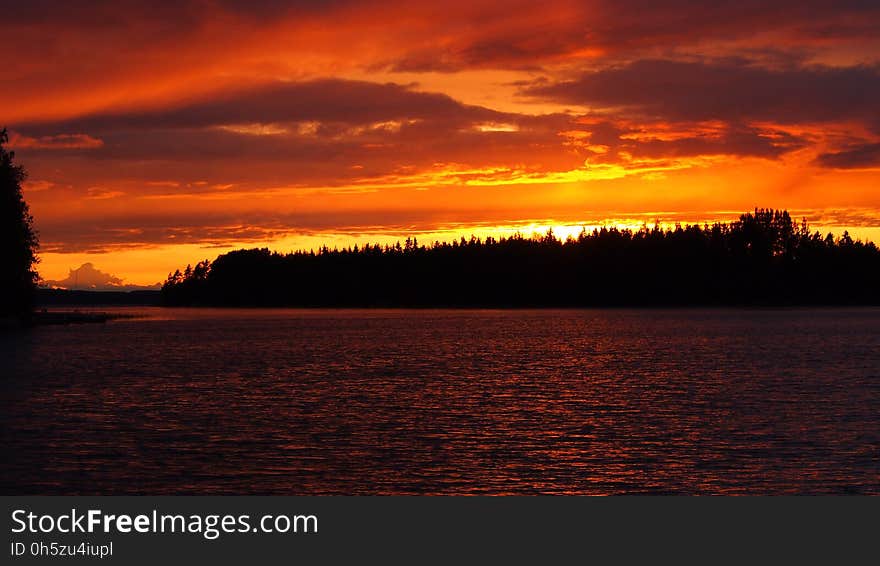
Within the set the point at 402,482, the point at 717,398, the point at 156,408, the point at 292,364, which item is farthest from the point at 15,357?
the point at 402,482

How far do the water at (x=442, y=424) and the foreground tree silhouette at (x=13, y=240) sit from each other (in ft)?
102

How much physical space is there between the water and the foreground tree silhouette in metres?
31.2

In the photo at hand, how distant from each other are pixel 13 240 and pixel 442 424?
81.3 metres

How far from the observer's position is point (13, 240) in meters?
105

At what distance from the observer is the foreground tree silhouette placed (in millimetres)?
103875

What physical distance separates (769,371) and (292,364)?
33.5 m

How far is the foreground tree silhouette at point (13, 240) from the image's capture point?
10388cm

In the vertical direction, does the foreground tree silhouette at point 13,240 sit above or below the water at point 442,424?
above

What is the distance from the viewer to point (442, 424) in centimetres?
3838

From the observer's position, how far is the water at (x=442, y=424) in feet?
88.9

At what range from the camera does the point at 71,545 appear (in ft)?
64.5

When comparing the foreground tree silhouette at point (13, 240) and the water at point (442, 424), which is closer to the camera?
the water at point (442, 424)

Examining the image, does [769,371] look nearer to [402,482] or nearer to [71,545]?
[402,482]

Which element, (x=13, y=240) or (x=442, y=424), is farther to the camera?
(x=13, y=240)
